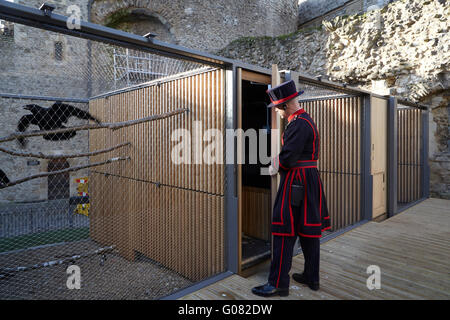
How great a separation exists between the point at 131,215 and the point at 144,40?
3.22 meters

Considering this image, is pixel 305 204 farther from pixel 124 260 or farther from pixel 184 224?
pixel 124 260

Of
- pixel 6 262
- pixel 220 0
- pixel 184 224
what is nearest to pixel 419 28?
pixel 184 224

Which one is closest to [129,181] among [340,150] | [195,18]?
[340,150]

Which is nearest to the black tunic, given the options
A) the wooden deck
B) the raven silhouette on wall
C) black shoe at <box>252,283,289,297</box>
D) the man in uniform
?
the man in uniform

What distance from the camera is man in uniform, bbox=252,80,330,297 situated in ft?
8.38

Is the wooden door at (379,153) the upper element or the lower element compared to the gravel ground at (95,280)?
upper

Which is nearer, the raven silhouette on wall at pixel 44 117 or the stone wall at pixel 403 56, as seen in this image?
the raven silhouette on wall at pixel 44 117

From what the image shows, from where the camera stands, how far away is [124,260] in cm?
504

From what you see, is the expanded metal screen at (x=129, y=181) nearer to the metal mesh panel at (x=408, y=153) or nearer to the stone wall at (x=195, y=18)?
the metal mesh panel at (x=408, y=153)

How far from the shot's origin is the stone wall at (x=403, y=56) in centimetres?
729

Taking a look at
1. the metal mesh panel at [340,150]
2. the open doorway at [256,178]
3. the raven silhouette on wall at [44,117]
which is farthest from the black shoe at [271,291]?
the raven silhouette on wall at [44,117]

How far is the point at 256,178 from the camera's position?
15.8ft

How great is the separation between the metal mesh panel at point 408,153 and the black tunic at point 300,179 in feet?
17.2

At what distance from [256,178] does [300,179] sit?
223 cm
